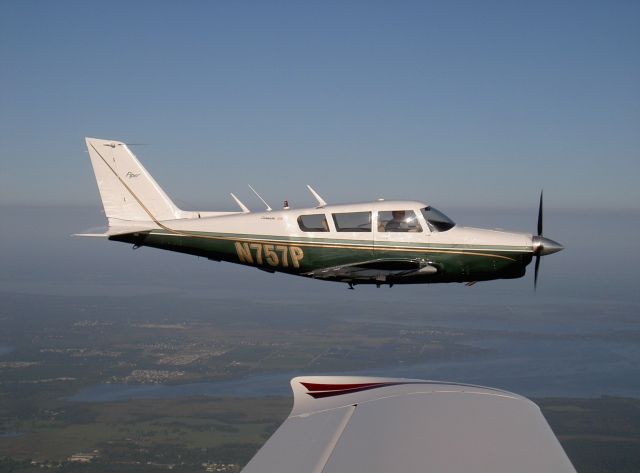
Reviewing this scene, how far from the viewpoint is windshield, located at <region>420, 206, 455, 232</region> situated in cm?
1758

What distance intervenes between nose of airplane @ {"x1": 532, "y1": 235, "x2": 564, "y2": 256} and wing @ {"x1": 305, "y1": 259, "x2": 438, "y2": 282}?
3.19m

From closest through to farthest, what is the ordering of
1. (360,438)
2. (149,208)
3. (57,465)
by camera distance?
(360,438)
(149,208)
(57,465)

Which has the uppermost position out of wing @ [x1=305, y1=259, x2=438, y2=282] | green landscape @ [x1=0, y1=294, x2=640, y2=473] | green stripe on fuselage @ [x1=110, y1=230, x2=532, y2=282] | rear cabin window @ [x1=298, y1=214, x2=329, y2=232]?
rear cabin window @ [x1=298, y1=214, x2=329, y2=232]

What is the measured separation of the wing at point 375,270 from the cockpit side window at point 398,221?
86cm

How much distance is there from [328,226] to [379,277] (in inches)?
73.6

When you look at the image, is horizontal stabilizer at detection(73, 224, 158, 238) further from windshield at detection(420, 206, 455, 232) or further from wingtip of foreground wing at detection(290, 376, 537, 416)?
wingtip of foreground wing at detection(290, 376, 537, 416)

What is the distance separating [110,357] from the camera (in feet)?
606

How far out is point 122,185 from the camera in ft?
58.7

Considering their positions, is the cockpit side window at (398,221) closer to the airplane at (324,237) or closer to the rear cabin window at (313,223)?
the airplane at (324,237)

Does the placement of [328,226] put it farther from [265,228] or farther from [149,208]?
[149,208]

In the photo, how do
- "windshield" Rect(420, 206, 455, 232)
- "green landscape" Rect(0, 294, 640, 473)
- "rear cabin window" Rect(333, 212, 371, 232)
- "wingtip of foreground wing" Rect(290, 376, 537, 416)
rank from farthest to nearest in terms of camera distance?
"green landscape" Rect(0, 294, 640, 473)
"windshield" Rect(420, 206, 455, 232)
"rear cabin window" Rect(333, 212, 371, 232)
"wingtip of foreground wing" Rect(290, 376, 537, 416)

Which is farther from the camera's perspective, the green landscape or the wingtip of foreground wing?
the green landscape

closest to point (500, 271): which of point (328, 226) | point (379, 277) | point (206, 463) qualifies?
point (379, 277)

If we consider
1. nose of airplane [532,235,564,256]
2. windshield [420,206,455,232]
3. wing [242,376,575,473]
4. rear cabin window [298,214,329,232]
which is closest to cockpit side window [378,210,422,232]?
windshield [420,206,455,232]
